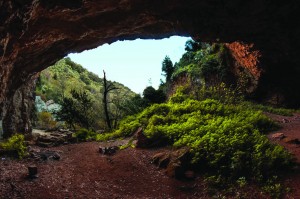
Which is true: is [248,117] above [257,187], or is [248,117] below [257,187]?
above

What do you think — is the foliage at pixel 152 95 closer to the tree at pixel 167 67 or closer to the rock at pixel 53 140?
the tree at pixel 167 67

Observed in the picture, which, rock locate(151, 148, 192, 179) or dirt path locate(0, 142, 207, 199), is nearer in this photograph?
dirt path locate(0, 142, 207, 199)

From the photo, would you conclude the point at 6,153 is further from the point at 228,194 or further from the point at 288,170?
the point at 288,170

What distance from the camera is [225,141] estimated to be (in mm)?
9836

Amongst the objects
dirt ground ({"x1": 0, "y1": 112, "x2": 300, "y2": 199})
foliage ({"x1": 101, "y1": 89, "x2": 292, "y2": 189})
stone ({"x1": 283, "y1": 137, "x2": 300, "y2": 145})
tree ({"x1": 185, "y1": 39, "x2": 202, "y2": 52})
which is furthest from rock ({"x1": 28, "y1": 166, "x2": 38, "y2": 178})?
tree ({"x1": 185, "y1": 39, "x2": 202, "y2": 52})

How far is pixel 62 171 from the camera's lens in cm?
934

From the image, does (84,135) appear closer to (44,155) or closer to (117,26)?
(44,155)

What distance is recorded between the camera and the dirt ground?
25.0ft

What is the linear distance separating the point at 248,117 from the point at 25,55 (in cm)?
1003

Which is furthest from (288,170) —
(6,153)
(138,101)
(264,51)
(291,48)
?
(138,101)

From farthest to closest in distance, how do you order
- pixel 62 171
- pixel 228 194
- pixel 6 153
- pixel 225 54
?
pixel 225 54, pixel 6 153, pixel 62 171, pixel 228 194

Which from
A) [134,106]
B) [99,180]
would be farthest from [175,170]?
[134,106]

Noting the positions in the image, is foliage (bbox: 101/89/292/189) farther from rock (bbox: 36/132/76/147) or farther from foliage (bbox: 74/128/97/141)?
rock (bbox: 36/132/76/147)

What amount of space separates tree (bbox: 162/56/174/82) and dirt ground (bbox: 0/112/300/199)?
704 inches
